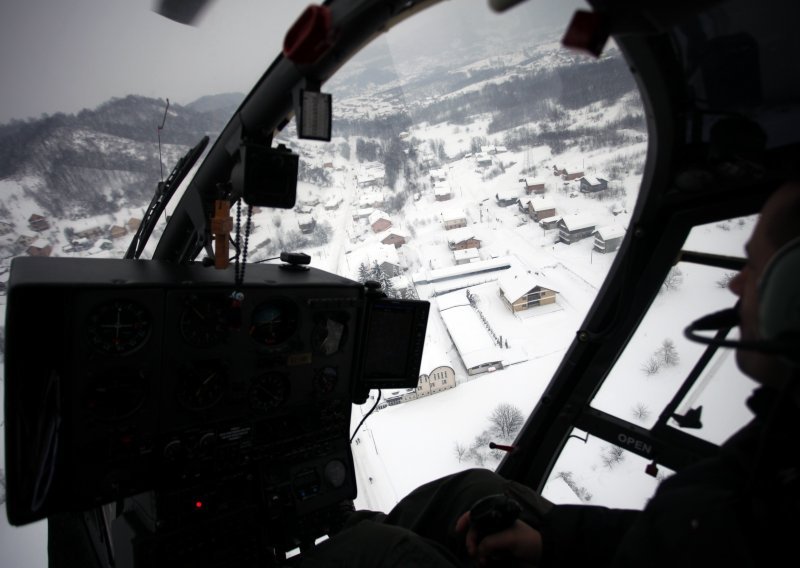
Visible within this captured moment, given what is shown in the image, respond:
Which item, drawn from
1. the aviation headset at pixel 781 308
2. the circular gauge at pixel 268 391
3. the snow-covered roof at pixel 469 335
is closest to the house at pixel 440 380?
the snow-covered roof at pixel 469 335

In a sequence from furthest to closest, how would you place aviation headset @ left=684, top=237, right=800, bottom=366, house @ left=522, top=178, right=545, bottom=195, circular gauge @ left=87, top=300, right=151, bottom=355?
house @ left=522, top=178, right=545, bottom=195 < circular gauge @ left=87, top=300, right=151, bottom=355 < aviation headset @ left=684, top=237, right=800, bottom=366

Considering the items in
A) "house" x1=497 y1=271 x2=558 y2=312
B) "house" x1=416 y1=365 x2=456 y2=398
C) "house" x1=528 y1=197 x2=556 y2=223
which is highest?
"house" x1=528 y1=197 x2=556 y2=223

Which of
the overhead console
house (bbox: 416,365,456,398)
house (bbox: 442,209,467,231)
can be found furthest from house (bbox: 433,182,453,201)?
house (bbox: 416,365,456,398)

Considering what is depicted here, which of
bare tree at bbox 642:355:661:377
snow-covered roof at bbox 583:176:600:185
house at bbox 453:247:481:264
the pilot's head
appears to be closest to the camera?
the pilot's head

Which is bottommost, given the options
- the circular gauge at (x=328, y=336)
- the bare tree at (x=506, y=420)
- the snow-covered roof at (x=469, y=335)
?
the bare tree at (x=506, y=420)

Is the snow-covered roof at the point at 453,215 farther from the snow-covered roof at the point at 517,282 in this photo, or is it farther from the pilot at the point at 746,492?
the pilot at the point at 746,492

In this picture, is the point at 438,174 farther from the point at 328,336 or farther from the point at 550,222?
the point at 328,336

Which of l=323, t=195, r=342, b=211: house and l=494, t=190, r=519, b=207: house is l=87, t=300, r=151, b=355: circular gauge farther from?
l=494, t=190, r=519, b=207: house
